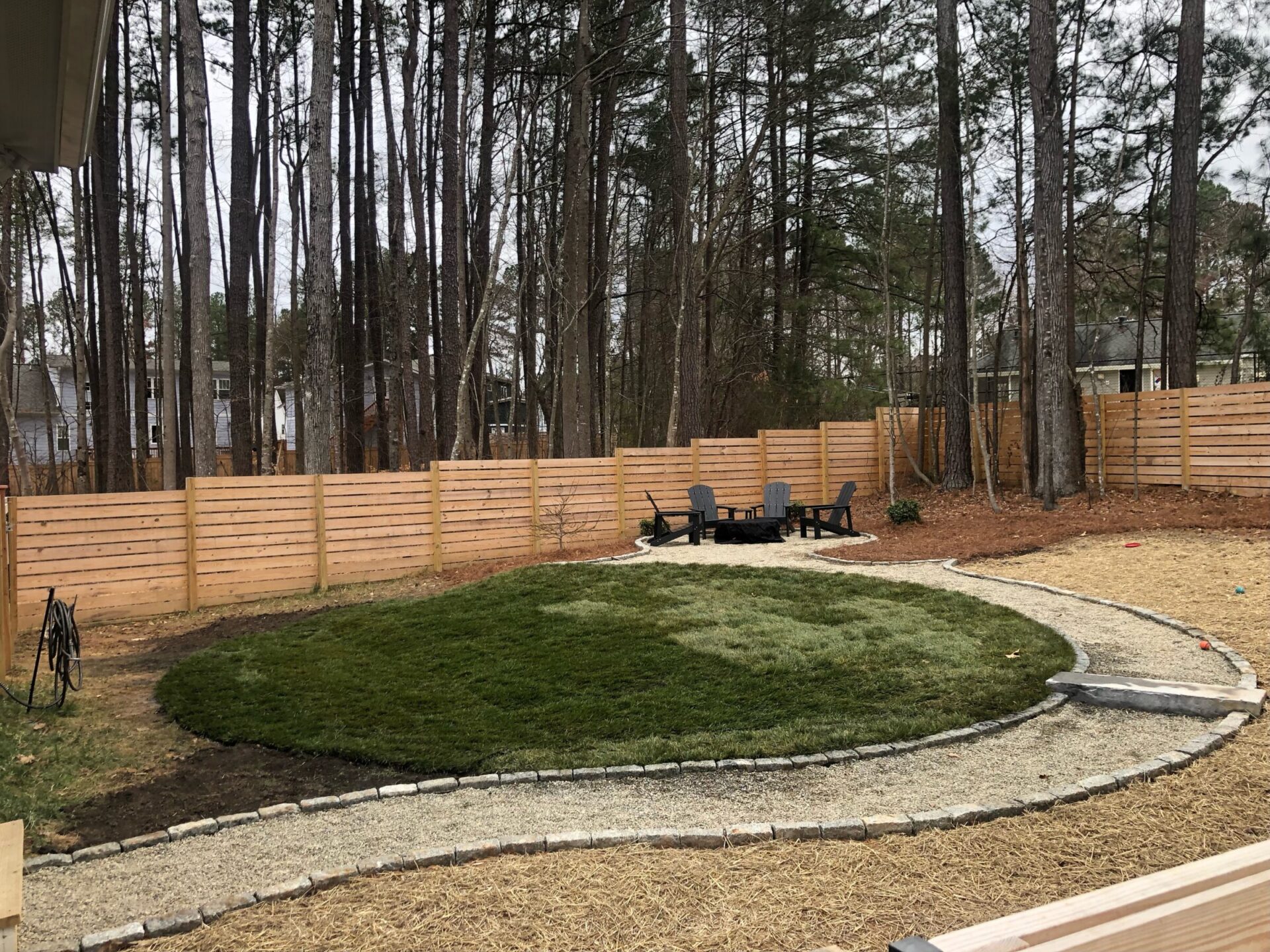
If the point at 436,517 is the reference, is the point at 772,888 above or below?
below

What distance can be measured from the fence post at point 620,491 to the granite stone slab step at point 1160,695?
8.44m

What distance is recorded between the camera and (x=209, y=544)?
380 inches

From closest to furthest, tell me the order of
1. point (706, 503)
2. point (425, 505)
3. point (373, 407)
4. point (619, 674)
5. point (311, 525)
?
point (619, 674) → point (311, 525) → point (425, 505) → point (706, 503) → point (373, 407)

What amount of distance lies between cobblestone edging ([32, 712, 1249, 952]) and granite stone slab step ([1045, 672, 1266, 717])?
1189 millimetres

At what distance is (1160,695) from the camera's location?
478cm

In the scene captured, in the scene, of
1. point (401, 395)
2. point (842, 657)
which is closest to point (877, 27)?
point (401, 395)

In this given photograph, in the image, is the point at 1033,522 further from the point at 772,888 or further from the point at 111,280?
the point at 111,280

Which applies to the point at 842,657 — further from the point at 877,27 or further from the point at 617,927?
the point at 877,27

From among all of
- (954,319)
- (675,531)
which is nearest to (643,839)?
(675,531)

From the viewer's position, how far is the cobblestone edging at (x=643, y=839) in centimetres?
289

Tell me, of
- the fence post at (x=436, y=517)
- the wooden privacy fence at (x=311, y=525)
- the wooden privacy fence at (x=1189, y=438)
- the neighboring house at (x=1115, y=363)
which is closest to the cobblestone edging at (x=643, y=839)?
the wooden privacy fence at (x=311, y=525)

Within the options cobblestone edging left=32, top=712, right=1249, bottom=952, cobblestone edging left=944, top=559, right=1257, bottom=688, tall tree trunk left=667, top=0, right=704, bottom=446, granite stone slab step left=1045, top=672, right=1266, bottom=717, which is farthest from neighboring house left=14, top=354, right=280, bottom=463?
granite stone slab step left=1045, top=672, right=1266, bottom=717

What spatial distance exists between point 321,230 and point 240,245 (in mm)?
4337

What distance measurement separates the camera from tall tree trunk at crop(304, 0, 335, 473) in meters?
12.1
